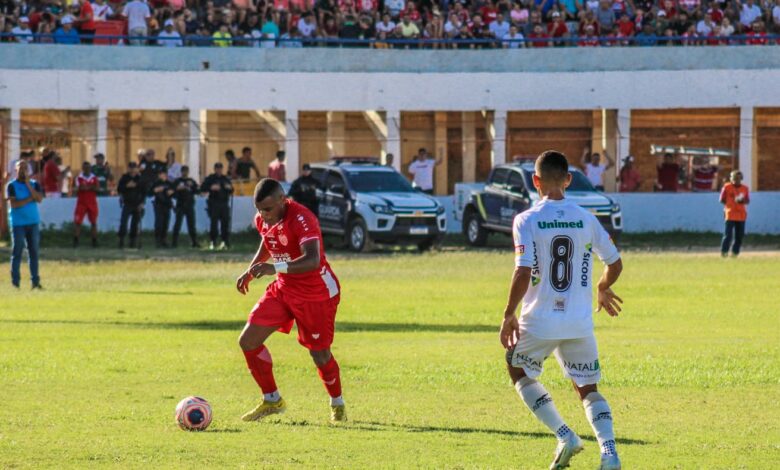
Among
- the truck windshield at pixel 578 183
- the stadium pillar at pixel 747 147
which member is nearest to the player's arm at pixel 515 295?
the truck windshield at pixel 578 183

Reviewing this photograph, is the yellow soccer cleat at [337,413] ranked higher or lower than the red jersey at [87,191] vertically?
lower

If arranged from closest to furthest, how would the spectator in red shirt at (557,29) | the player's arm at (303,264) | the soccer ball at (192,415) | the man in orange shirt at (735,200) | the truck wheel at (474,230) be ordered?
the soccer ball at (192,415) → the player's arm at (303,264) → the man in orange shirt at (735,200) → the truck wheel at (474,230) → the spectator in red shirt at (557,29)

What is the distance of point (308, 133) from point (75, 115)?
260 inches

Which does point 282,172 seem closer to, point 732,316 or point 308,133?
point 308,133

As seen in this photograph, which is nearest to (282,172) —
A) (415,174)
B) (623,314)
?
(415,174)

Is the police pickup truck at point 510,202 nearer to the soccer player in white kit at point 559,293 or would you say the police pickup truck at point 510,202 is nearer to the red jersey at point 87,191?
the red jersey at point 87,191

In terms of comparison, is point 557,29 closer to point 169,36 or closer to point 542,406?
point 169,36

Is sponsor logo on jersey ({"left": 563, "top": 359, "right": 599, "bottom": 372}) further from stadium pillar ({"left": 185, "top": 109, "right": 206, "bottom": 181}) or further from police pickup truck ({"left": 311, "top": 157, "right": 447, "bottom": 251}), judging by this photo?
stadium pillar ({"left": 185, "top": 109, "right": 206, "bottom": 181})

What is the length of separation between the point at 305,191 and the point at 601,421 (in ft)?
89.7

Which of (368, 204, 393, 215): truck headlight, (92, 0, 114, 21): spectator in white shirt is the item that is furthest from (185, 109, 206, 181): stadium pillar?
(368, 204, 393, 215): truck headlight

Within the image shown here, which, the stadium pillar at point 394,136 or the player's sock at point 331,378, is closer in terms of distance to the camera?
the player's sock at point 331,378

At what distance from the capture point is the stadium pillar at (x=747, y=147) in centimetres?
4406

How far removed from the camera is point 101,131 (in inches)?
1651

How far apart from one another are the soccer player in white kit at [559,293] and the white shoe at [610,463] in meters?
0.08
